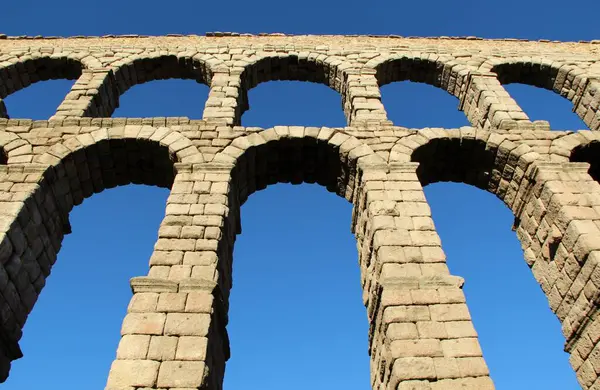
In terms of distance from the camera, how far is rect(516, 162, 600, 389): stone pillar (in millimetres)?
7156

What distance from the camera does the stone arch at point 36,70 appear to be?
1288cm

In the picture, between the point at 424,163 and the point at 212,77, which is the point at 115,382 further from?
the point at 212,77

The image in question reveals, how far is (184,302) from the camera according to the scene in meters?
6.46

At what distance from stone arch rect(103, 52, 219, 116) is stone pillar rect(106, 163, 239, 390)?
517 centimetres

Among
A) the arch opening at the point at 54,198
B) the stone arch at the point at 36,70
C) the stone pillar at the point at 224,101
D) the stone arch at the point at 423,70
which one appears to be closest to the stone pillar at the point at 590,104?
the stone arch at the point at 423,70

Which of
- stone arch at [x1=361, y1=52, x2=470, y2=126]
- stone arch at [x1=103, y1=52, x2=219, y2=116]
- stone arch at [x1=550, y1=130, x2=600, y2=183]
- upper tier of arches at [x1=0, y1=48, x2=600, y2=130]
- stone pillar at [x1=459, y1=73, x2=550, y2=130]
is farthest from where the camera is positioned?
stone arch at [x1=361, y1=52, x2=470, y2=126]

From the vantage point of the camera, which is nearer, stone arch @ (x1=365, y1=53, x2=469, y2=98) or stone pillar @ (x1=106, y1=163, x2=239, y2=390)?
stone pillar @ (x1=106, y1=163, x2=239, y2=390)

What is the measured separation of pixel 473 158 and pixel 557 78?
4974 mm

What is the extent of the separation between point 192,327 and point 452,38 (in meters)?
11.2

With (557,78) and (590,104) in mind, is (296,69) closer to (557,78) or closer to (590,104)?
(557,78)

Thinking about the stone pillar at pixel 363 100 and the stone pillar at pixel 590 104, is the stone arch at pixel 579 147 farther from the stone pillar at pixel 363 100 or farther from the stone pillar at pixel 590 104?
the stone pillar at pixel 363 100

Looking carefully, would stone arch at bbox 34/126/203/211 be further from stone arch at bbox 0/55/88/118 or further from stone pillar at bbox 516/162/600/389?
stone pillar at bbox 516/162/600/389

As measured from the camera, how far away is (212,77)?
497 inches

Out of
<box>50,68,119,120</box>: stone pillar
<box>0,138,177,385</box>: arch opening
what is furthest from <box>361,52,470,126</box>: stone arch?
<box>50,68,119,120</box>: stone pillar
